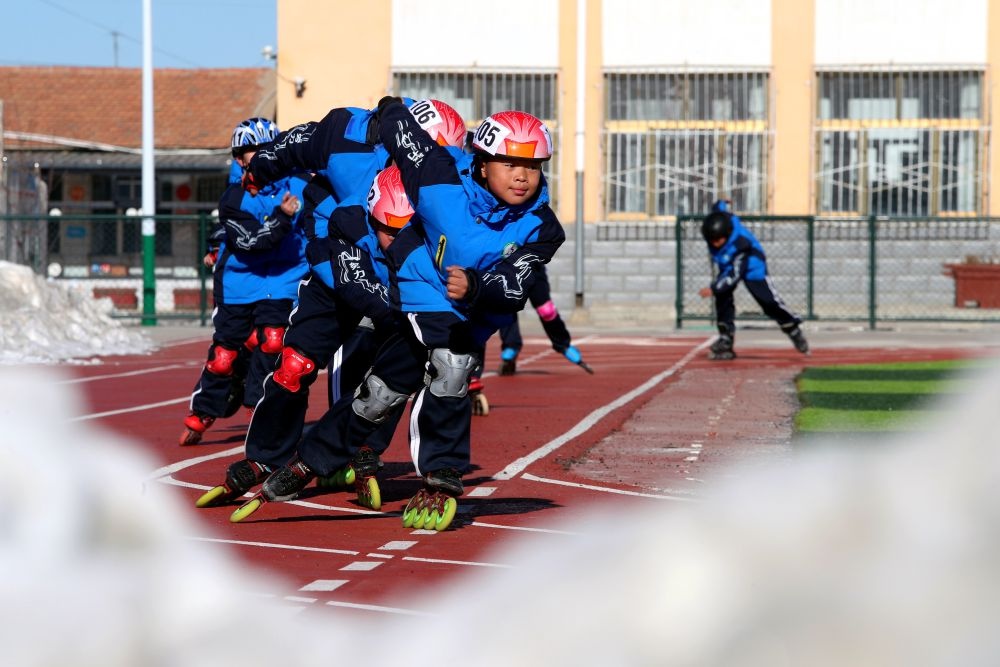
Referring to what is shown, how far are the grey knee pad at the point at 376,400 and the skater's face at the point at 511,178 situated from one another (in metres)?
1.11

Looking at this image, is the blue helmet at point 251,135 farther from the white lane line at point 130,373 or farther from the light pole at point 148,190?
the light pole at point 148,190

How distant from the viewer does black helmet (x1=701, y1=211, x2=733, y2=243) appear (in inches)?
851

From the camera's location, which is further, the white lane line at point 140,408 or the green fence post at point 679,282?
the green fence post at point 679,282

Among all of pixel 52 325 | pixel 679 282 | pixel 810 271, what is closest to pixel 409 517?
pixel 52 325

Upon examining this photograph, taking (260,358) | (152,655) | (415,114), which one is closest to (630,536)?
(152,655)

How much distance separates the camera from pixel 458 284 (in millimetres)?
7449

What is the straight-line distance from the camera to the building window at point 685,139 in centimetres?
3466

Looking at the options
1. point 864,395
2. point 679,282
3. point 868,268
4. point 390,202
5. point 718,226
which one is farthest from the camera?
point 868,268

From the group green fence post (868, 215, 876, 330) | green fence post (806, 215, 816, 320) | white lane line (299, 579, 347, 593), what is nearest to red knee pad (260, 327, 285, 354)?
white lane line (299, 579, 347, 593)

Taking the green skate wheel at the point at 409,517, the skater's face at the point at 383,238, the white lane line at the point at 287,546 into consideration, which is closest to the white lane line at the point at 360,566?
the white lane line at the point at 287,546

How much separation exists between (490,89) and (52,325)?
47.6 ft

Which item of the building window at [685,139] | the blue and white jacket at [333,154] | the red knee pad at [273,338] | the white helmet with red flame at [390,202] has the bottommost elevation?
the red knee pad at [273,338]

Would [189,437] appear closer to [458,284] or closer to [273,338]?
[273,338]

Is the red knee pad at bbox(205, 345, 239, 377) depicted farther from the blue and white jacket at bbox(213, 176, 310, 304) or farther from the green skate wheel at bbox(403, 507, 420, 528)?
the green skate wheel at bbox(403, 507, 420, 528)
